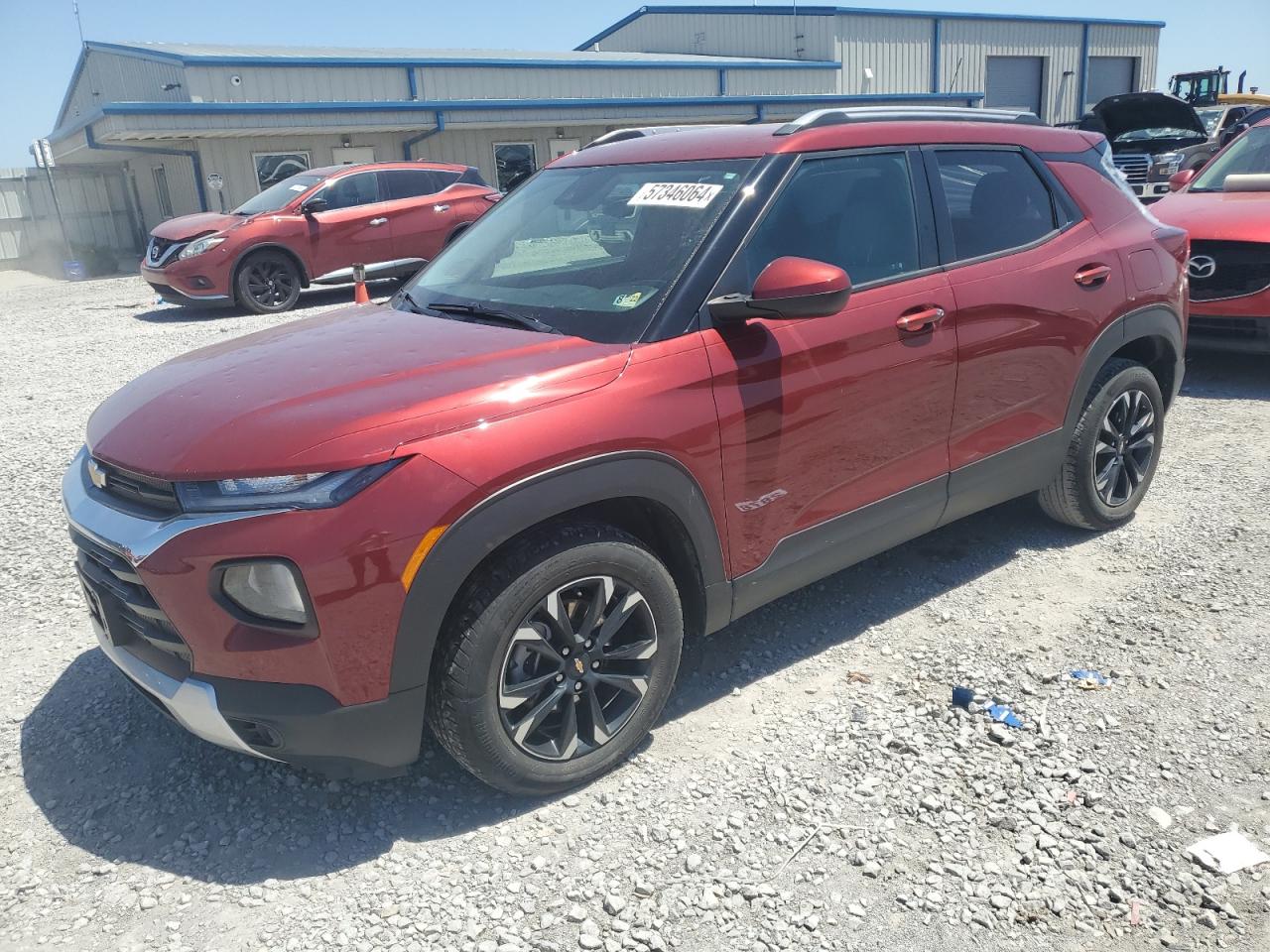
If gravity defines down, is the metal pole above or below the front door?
below

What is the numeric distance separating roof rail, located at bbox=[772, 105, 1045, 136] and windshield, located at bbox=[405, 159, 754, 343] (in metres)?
0.31

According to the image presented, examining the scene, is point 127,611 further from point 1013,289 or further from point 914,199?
point 1013,289

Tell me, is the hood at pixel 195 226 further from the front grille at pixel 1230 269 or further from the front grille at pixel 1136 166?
the front grille at pixel 1136 166

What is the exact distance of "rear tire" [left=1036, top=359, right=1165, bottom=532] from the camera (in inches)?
175

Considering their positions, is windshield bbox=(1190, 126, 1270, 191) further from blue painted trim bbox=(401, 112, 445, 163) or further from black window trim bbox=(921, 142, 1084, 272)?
blue painted trim bbox=(401, 112, 445, 163)

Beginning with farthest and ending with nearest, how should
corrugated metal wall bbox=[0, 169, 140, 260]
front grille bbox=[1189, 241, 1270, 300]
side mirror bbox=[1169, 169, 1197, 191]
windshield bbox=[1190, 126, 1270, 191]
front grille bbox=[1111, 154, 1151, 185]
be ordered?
corrugated metal wall bbox=[0, 169, 140, 260] < front grille bbox=[1111, 154, 1151, 185] < side mirror bbox=[1169, 169, 1197, 191] < windshield bbox=[1190, 126, 1270, 191] < front grille bbox=[1189, 241, 1270, 300]

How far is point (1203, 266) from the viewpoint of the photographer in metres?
6.93

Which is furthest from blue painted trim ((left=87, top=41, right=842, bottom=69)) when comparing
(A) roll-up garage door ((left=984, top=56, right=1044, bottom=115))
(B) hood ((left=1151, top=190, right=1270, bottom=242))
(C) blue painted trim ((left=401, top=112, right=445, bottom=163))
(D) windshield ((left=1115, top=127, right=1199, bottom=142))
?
(B) hood ((left=1151, top=190, right=1270, bottom=242))

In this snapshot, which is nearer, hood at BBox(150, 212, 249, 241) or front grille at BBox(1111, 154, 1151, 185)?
hood at BBox(150, 212, 249, 241)

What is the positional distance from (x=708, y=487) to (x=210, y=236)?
1075 cm

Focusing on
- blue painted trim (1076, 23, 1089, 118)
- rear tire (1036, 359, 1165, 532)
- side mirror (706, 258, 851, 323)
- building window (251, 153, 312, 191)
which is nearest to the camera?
side mirror (706, 258, 851, 323)

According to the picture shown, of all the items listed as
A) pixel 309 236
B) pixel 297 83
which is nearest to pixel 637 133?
pixel 309 236

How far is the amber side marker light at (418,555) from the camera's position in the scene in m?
2.51

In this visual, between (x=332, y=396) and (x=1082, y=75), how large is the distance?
129ft
